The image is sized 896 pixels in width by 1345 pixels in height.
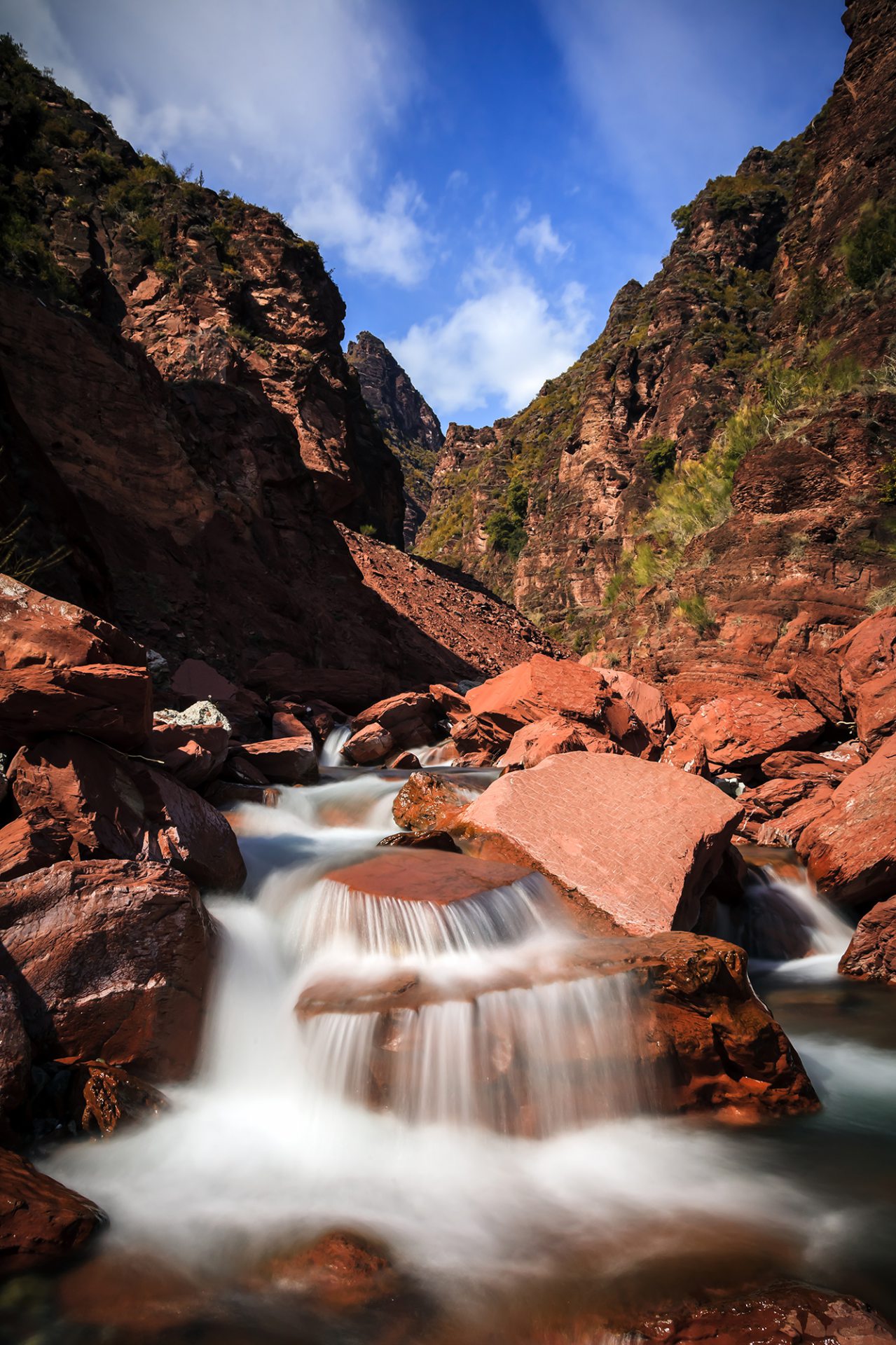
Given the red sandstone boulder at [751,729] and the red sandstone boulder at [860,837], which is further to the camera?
the red sandstone boulder at [751,729]

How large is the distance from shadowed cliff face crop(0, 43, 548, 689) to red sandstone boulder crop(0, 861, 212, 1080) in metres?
6.14

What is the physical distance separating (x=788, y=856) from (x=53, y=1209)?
23.5 ft

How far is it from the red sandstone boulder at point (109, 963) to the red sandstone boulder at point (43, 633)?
1.35m

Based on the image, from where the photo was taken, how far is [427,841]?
622 cm

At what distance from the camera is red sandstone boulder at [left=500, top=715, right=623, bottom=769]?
8461 millimetres

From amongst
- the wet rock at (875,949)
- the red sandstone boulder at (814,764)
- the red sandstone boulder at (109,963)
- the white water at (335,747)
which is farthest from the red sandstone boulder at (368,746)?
the wet rock at (875,949)

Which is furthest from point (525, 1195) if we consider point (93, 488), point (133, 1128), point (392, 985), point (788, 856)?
point (93, 488)

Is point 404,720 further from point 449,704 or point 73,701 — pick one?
point 73,701

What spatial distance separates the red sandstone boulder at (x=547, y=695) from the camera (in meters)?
10.4

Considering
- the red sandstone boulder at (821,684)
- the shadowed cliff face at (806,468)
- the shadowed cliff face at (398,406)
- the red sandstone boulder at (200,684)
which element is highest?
the shadowed cliff face at (398,406)

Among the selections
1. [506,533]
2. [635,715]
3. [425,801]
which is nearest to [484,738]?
[635,715]

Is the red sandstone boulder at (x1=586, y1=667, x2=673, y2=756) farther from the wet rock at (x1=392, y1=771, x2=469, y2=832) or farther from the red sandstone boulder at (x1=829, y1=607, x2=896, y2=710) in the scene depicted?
the wet rock at (x1=392, y1=771, x2=469, y2=832)

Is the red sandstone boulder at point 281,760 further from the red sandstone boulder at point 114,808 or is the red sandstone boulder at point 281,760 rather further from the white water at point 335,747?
the red sandstone boulder at point 114,808

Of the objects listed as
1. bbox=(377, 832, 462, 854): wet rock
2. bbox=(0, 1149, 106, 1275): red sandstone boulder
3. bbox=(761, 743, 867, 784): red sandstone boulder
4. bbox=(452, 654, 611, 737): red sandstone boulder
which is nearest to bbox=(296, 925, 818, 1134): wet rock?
bbox=(0, 1149, 106, 1275): red sandstone boulder
